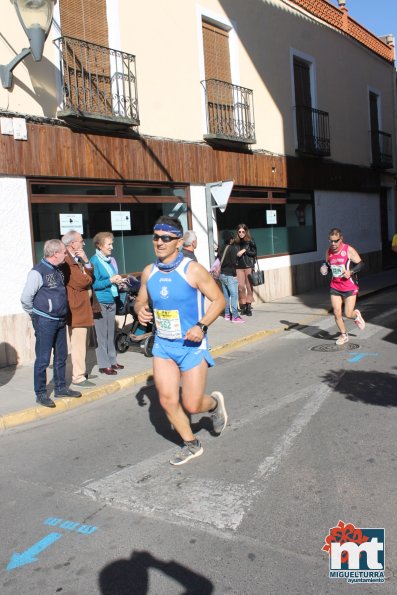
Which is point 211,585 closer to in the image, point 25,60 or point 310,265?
point 25,60

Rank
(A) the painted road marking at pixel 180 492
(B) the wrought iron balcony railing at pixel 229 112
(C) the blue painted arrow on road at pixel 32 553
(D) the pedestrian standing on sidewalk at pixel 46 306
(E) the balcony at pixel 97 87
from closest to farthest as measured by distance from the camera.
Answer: (C) the blue painted arrow on road at pixel 32 553
(A) the painted road marking at pixel 180 492
(D) the pedestrian standing on sidewalk at pixel 46 306
(E) the balcony at pixel 97 87
(B) the wrought iron balcony railing at pixel 229 112

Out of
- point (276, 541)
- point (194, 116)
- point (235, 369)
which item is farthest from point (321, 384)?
point (194, 116)

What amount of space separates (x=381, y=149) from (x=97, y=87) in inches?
592

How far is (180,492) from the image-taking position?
4004 millimetres

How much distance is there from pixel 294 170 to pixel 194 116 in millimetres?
4736

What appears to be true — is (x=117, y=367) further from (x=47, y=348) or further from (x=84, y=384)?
(x=47, y=348)

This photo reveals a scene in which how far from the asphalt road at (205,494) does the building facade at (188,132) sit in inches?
151

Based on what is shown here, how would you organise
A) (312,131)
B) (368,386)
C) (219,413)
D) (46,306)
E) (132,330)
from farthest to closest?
(312,131), (132,330), (368,386), (46,306), (219,413)

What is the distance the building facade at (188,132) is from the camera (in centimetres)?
888

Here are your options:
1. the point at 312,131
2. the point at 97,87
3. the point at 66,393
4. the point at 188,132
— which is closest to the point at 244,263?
the point at 188,132

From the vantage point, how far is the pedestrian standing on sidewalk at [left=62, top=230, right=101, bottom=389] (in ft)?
22.5

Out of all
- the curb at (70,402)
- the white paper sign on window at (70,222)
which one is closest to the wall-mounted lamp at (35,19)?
the white paper sign on window at (70,222)

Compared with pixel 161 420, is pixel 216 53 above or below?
above

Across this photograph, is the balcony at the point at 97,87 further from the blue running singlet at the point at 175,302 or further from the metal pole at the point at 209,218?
the blue running singlet at the point at 175,302
